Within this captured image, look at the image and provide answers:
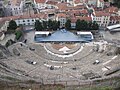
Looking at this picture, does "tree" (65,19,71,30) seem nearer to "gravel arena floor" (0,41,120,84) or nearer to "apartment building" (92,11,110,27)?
"apartment building" (92,11,110,27)

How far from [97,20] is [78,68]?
67.5ft

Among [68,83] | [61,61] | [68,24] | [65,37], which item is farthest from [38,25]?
[68,83]

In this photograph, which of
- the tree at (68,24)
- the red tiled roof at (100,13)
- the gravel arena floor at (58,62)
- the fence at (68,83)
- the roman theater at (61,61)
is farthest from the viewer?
the red tiled roof at (100,13)

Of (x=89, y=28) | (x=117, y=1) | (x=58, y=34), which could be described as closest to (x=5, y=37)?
(x=58, y=34)

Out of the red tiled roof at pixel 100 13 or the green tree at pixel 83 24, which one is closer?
the green tree at pixel 83 24

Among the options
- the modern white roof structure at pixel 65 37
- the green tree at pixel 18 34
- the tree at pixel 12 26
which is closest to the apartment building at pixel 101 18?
the modern white roof structure at pixel 65 37

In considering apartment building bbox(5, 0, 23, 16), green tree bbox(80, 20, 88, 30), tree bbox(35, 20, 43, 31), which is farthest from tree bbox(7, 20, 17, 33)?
green tree bbox(80, 20, 88, 30)

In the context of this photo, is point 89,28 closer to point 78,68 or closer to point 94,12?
point 94,12

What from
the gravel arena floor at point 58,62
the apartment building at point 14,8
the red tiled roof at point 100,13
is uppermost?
the apartment building at point 14,8

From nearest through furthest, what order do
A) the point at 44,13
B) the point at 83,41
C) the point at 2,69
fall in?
the point at 2,69
the point at 83,41
the point at 44,13

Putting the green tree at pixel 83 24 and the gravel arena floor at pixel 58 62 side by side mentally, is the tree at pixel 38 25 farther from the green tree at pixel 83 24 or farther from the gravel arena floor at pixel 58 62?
the green tree at pixel 83 24

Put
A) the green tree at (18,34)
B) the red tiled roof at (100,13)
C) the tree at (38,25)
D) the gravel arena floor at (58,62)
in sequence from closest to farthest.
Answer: the gravel arena floor at (58,62) → the green tree at (18,34) → the tree at (38,25) → the red tiled roof at (100,13)

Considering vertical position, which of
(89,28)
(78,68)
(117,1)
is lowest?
(78,68)

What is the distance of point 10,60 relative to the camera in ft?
137
